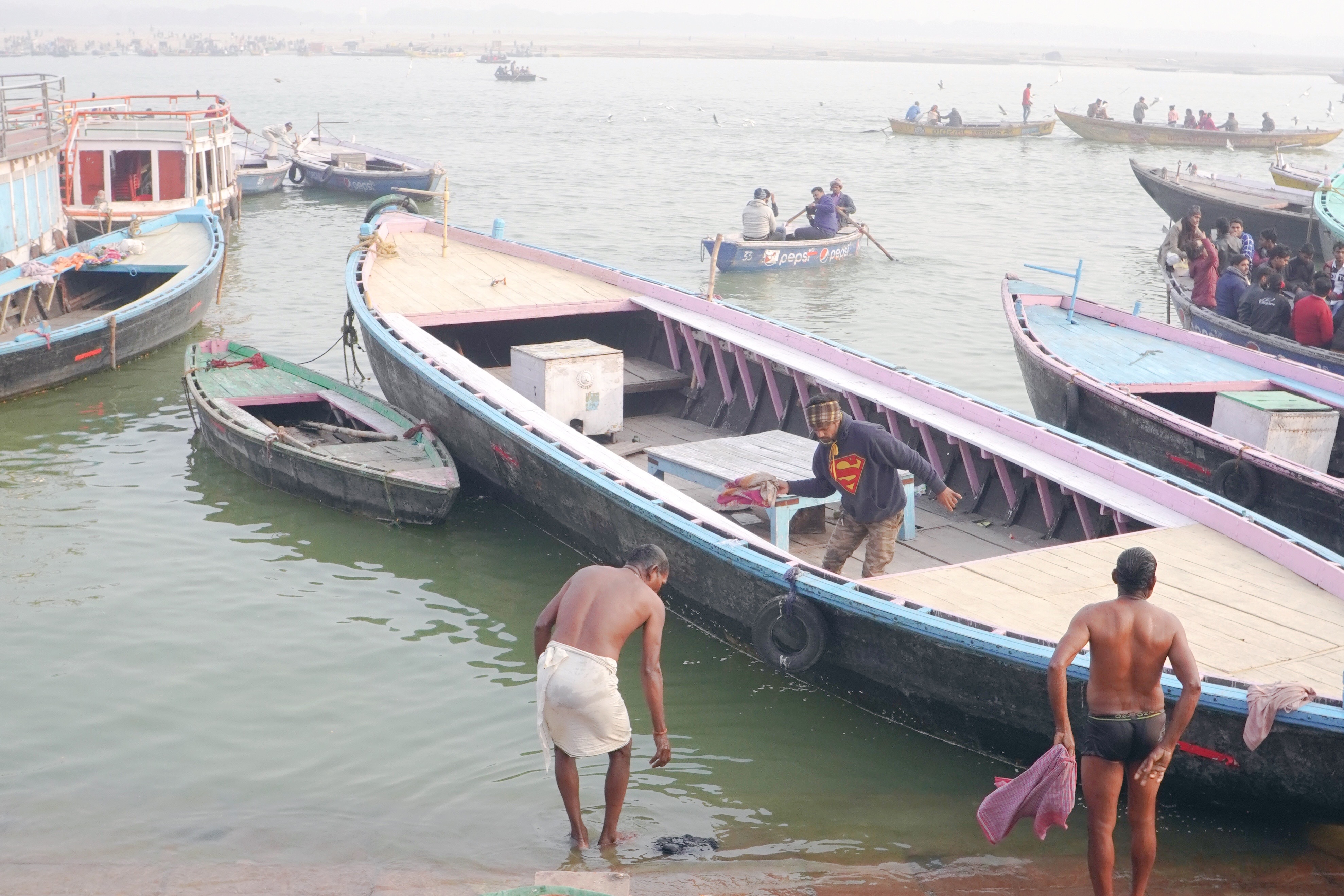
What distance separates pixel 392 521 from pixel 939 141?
46.6 metres

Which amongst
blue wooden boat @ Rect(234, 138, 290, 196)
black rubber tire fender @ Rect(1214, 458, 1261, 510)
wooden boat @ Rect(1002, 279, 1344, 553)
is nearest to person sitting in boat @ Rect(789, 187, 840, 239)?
wooden boat @ Rect(1002, 279, 1344, 553)

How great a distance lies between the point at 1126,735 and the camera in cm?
550

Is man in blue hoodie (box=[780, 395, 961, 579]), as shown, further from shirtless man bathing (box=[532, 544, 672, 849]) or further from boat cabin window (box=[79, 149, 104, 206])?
boat cabin window (box=[79, 149, 104, 206])

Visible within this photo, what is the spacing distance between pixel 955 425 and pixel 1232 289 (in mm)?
6733

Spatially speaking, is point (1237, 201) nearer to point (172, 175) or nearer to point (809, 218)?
point (809, 218)

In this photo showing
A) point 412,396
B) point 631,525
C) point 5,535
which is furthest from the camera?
point 412,396

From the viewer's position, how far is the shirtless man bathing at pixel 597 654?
5.95 metres

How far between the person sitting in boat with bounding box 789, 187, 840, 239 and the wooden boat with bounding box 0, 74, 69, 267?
12.1 meters

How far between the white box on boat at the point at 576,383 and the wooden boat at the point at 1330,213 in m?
12.6

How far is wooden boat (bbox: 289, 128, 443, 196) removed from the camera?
1258 inches

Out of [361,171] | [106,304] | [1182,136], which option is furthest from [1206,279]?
[1182,136]

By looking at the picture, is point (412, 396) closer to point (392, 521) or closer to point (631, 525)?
point (392, 521)

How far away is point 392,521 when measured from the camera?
10.9 meters

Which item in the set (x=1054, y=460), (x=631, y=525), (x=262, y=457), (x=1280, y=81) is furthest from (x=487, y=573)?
(x=1280, y=81)
